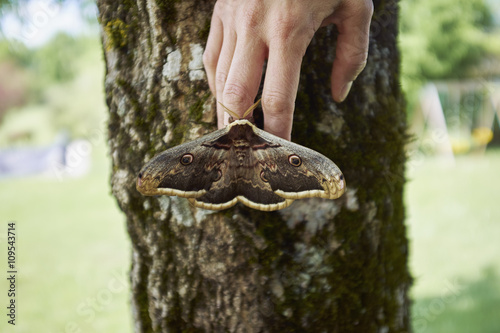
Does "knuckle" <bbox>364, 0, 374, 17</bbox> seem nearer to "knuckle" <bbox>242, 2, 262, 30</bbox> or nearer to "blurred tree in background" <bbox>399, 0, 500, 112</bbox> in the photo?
"knuckle" <bbox>242, 2, 262, 30</bbox>

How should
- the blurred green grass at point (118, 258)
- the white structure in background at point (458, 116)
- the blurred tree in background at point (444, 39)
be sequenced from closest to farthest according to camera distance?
the blurred green grass at point (118, 258)
the blurred tree in background at point (444, 39)
the white structure in background at point (458, 116)

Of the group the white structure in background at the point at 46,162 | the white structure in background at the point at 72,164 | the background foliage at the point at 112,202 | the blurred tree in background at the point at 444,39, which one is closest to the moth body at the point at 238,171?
the background foliage at the point at 112,202

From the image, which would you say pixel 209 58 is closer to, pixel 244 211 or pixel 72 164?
pixel 244 211

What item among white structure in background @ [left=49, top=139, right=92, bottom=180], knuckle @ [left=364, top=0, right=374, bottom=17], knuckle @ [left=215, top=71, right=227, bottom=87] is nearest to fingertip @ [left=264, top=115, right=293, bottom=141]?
knuckle @ [left=215, top=71, right=227, bottom=87]

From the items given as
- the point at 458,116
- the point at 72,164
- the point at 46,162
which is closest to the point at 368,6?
the point at 72,164

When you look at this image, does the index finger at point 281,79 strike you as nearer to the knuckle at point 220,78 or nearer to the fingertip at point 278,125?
the fingertip at point 278,125

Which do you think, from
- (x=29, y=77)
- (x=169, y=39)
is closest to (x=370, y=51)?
(x=169, y=39)
